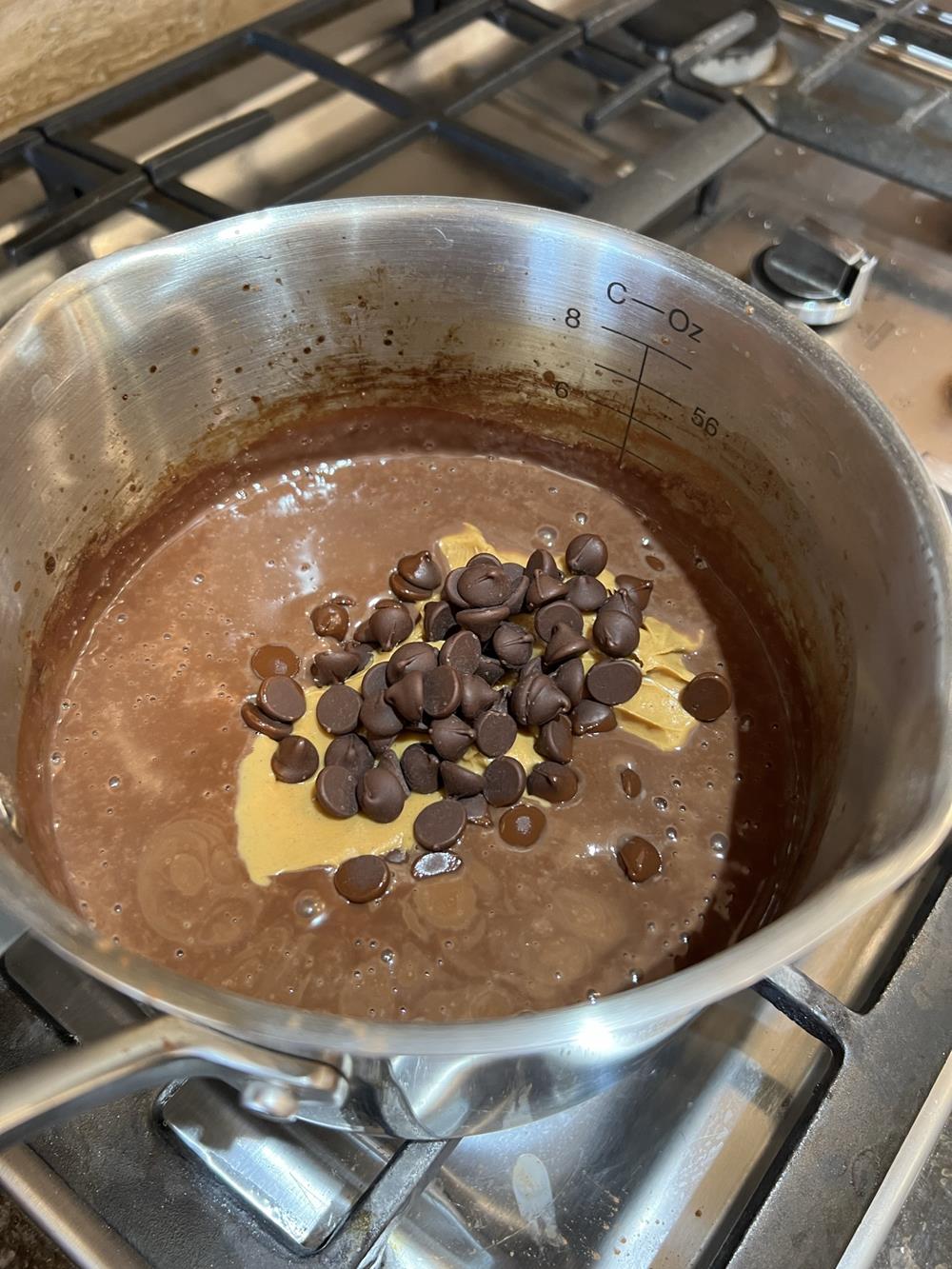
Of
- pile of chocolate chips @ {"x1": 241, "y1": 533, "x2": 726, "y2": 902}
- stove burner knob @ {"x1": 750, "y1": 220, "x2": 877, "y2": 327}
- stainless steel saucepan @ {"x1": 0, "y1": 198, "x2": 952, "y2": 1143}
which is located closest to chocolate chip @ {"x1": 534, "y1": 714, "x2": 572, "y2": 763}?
pile of chocolate chips @ {"x1": 241, "y1": 533, "x2": 726, "y2": 902}

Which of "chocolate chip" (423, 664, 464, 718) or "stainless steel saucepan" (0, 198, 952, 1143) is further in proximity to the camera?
"chocolate chip" (423, 664, 464, 718)

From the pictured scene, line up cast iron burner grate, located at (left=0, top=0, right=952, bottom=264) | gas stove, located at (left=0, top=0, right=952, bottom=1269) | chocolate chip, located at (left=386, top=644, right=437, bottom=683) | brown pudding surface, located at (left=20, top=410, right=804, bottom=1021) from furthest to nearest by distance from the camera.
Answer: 1. cast iron burner grate, located at (left=0, top=0, right=952, bottom=264)
2. chocolate chip, located at (left=386, top=644, right=437, bottom=683)
3. brown pudding surface, located at (left=20, top=410, right=804, bottom=1021)
4. gas stove, located at (left=0, top=0, right=952, bottom=1269)

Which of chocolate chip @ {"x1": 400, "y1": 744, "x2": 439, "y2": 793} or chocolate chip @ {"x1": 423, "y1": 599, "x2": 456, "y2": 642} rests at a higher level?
chocolate chip @ {"x1": 423, "y1": 599, "x2": 456, "y2": 642}

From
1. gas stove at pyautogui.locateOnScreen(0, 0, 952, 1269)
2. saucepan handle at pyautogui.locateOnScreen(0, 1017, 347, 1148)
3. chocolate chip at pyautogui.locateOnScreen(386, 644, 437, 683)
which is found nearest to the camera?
saucepan handle at pyautogui.locateOnScreen(0, 1017, 347, 1148)

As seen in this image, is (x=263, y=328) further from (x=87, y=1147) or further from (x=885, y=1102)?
(x=885, y=1102)

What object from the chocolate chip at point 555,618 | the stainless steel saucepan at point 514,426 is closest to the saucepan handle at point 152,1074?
the stainless steel saucepan at point 514,426

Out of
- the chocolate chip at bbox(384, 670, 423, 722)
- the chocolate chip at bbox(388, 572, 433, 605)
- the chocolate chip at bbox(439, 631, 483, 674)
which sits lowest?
the chocolate chip at bbox(384, 670, 423, 722)

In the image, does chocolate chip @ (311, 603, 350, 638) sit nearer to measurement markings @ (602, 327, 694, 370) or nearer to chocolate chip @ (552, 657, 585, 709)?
chocolate chip @ (552, 657, 585, 709)
